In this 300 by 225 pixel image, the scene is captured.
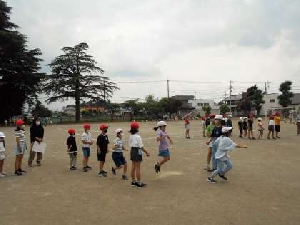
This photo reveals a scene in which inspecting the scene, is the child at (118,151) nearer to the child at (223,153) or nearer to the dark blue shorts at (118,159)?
the dark blue shorts at (118,159)

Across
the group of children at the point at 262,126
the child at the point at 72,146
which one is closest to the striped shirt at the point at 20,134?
the child at the point at 72,146

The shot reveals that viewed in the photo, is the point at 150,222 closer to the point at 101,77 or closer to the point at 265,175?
the point at 265,175

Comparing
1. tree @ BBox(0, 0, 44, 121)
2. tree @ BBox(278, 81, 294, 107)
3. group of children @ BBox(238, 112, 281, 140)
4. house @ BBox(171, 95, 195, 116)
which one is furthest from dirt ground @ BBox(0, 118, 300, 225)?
house @ BBox(171, 95, 195, 116)

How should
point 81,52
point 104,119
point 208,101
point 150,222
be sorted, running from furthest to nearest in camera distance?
point 208,101 < point 104,119 < point 81,52 < point 150,222

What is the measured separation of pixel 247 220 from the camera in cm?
504

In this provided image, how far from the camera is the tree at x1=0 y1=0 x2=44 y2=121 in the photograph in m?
40.5

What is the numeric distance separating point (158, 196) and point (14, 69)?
135 ft

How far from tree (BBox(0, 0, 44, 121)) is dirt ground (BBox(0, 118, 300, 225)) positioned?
35070mm

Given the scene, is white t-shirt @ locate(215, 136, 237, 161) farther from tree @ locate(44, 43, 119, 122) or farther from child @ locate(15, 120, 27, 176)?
tree @ locate(44, 43, 119, 122)

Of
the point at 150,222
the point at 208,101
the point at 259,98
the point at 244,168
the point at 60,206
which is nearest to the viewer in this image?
the point at 150,222

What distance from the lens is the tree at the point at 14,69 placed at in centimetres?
4050

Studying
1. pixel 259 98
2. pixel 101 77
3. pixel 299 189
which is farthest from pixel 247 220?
pixel 259 98

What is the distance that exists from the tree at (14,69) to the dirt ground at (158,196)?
35.1m

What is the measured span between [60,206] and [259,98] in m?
67.9
